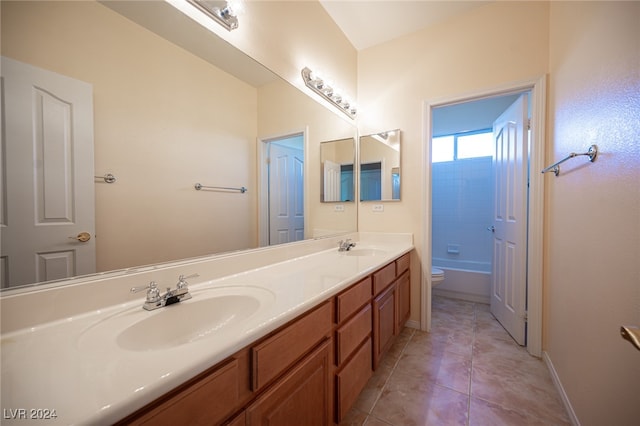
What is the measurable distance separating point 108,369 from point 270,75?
1444mm

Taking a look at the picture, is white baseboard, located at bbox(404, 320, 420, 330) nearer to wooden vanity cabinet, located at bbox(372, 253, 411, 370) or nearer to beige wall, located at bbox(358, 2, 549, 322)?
beige wall, located at bbox(358, 2, 549, 322)

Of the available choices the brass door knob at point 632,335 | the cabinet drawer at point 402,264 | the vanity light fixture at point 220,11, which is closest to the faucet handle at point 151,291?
the vanity light fixture at point 220,11

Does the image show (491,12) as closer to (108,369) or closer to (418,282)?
(418,282)

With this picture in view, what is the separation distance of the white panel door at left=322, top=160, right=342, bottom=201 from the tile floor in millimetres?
1305

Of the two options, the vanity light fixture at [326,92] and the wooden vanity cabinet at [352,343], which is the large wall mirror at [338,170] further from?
the wooden vanity cabinet at [352,343]

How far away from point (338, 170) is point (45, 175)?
1798 millimetres

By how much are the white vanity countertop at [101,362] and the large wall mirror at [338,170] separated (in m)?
1.28

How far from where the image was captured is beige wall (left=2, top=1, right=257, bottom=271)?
28.1 inches

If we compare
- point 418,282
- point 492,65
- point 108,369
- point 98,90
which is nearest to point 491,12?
point 492,65

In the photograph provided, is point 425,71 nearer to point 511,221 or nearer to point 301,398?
point 511,221

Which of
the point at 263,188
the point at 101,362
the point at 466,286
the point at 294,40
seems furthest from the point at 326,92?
the point at 466,286

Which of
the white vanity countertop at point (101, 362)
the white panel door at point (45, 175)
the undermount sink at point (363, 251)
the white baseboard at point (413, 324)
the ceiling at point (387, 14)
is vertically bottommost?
the white baseboard at point (413, 324)

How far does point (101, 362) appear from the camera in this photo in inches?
20.0

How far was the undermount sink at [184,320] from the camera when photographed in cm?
Result: 66
